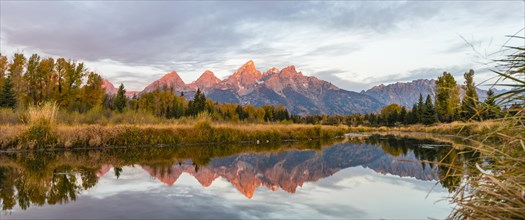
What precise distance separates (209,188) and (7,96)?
1180 inches

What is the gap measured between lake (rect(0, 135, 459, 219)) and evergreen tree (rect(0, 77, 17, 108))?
74.3 ft

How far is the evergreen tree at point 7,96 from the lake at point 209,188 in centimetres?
2264

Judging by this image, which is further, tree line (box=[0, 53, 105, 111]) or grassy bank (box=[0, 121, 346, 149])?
tree line (box=[0, 53, 105, 111])

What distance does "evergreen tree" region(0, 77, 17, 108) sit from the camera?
2816 cm

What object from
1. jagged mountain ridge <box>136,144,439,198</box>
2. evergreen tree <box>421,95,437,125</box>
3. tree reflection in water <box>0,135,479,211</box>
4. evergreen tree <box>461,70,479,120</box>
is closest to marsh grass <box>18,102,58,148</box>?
tree reflection in water <box>0,135,479,211</box>

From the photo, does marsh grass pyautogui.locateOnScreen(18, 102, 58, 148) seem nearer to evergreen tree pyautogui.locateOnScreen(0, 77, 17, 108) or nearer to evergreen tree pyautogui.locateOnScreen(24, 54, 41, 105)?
evergreen tree pyautogui.locateOnScreen(0, 77, 17, 108)

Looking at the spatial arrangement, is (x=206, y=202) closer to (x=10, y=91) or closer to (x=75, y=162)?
(x=75, y=162)

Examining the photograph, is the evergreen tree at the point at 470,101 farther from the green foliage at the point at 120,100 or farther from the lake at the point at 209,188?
the green foliage at the point at 120,100

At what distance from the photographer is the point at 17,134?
1125 centimetres

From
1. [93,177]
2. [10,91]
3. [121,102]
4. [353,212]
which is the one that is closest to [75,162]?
[93,177]

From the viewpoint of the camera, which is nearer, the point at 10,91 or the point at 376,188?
the point at 376,188

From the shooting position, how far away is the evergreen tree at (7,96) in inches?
1109

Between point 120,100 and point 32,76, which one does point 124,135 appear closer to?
point 32,76

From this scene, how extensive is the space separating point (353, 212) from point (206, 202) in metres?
2.21
